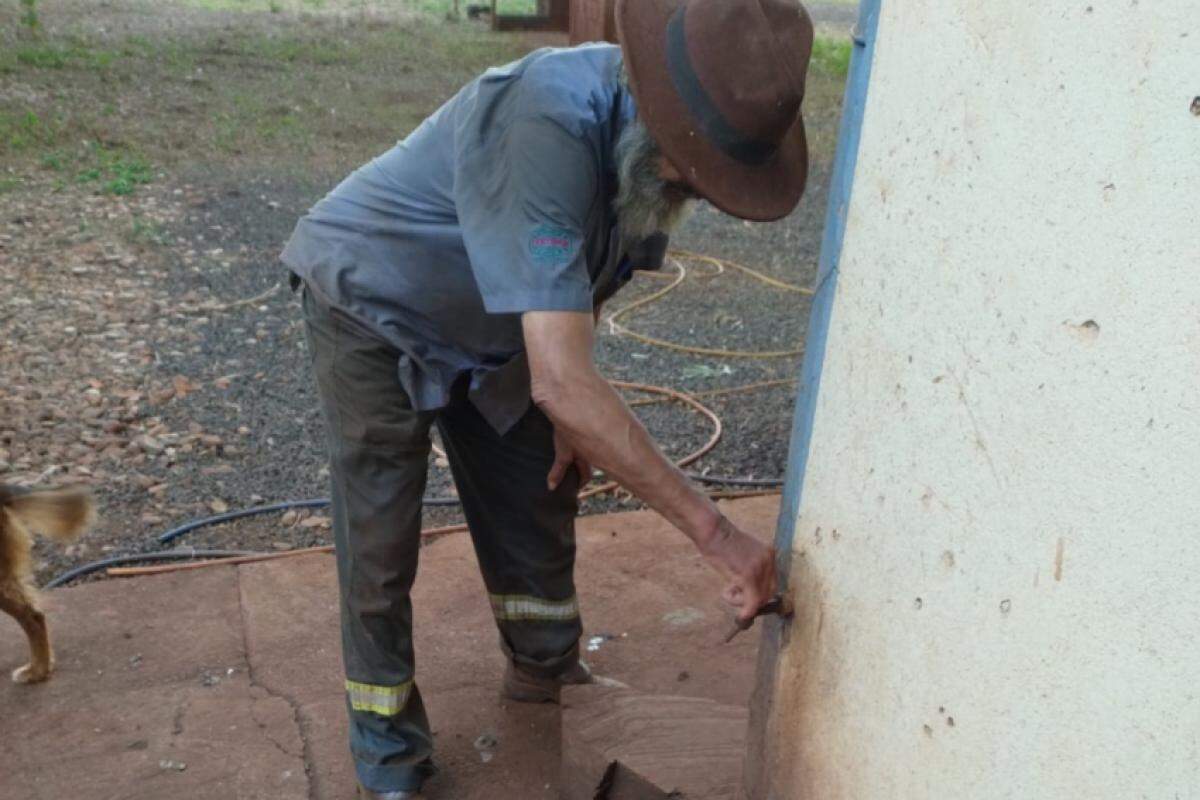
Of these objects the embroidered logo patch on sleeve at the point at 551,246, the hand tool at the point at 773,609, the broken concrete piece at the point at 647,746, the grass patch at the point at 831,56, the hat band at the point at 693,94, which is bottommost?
the broken concrete piece at the point at 647,746

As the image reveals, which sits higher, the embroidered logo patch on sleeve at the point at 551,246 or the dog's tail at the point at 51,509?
the embroidered logo patch on sleeve at the point at 551,246

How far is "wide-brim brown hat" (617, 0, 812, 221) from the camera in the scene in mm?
2314

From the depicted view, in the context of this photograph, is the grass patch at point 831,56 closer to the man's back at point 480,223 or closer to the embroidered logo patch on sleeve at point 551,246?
the man's back at point 480,223

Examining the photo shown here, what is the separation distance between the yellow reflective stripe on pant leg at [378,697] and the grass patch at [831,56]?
12.1 m

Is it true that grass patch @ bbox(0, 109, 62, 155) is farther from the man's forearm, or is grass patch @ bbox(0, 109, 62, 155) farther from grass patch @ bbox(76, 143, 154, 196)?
the man's forearm

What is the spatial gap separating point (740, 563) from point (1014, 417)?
0.73 meters

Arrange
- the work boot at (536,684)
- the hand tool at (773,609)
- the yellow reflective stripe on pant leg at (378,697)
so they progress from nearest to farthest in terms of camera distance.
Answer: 1. the hand tool at (773,609)
2. the yellow reflective stripe on pant leg at (378,697)
3. the work boot at (536,684)

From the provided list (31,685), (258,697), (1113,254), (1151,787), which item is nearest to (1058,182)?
(1113,254)

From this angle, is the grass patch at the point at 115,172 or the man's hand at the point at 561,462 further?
the grass patch at the point at 115,172

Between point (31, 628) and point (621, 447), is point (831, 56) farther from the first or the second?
point (621, 447)

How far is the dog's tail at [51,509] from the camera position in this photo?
3611 mm

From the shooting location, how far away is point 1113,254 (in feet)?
5.30

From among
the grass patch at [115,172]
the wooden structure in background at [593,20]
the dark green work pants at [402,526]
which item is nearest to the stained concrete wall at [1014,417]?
the dark green work pants at [402,526]

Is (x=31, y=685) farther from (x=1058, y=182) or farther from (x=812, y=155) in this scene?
(x=812, y=155)
